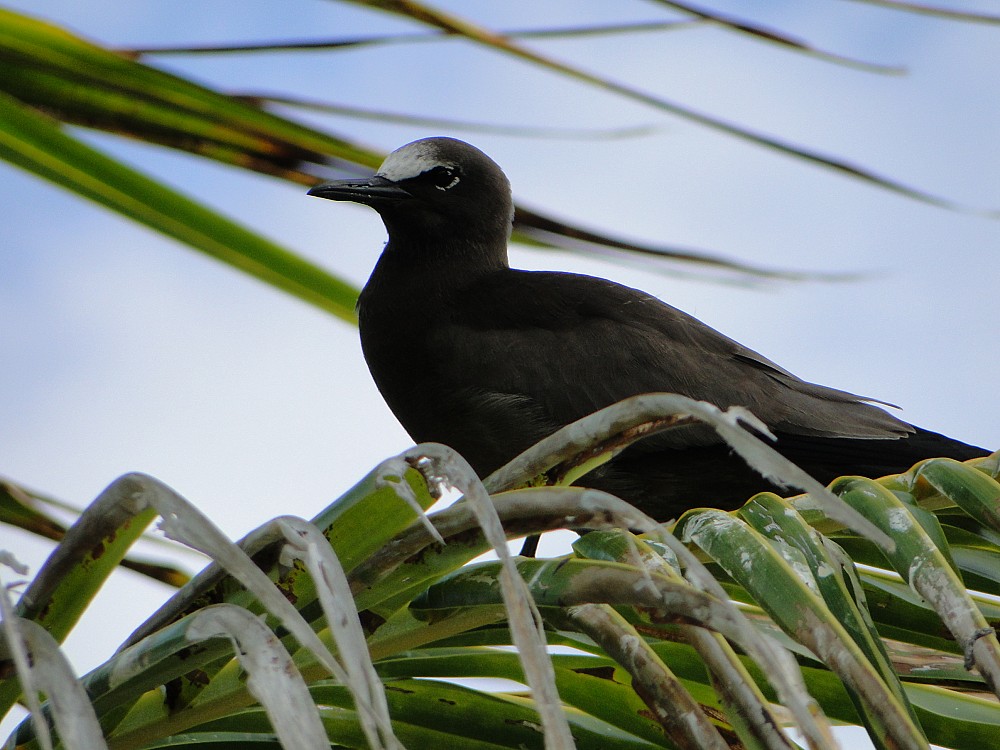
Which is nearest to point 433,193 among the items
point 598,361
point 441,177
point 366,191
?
point 441,177

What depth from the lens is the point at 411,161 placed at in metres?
3.14

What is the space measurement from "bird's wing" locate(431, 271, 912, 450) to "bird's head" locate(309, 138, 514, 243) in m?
0.30

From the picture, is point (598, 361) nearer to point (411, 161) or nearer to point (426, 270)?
point (426, 270)

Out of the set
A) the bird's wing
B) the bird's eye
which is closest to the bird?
the bird's wing

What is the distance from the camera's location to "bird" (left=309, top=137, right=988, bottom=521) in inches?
104

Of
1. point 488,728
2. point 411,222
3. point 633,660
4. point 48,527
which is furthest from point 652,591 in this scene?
point 411,222

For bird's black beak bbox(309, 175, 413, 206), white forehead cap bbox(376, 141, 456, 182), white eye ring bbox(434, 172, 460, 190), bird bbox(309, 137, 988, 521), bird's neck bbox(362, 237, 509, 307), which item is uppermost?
white forehead cap bbox(376, 141, 456, 182)

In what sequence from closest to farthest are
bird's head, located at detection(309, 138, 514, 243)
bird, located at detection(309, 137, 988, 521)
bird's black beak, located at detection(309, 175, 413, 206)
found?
bird, located at detection(309, 137, 988, 521) → bird's black beak, located at detection(309, 175, 413, 206) → bird's head, located at detection(309, 138, 514, 243)

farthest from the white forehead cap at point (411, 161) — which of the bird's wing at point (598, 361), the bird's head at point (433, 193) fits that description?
the bird's wing at point (598, 361)

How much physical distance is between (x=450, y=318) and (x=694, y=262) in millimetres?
935

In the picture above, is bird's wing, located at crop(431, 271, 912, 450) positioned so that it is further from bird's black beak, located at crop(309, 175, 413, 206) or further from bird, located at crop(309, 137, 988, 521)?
bird's black beak, located at crop(309, 175, 413, 206)

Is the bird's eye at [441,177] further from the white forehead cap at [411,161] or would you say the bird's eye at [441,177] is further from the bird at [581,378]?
the bird at [581,378]

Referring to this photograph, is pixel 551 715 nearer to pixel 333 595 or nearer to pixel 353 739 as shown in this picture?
pixel 333 595

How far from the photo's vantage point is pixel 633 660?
81 centimetres
